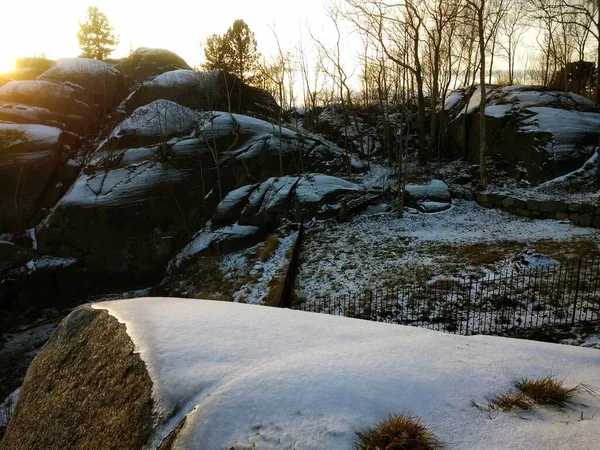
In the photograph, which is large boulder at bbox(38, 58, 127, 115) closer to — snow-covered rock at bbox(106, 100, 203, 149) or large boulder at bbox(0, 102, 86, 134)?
large boulder at bbox(0, 102, 86, 134)

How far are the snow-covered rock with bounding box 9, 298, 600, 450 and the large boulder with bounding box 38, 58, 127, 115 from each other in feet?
104

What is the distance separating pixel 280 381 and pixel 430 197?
1716 centimetres

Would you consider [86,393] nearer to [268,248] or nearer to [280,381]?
[280,381]

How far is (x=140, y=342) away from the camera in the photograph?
10.8 ft

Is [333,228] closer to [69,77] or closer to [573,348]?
[573,348]

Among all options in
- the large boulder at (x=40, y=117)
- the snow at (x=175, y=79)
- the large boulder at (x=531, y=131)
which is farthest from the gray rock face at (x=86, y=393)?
the snow at (x=175, y=79)

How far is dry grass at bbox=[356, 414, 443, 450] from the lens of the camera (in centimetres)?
212

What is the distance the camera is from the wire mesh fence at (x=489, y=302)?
9.01m

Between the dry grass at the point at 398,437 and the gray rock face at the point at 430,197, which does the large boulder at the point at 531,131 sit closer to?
the gray rock face at the point at 430,197

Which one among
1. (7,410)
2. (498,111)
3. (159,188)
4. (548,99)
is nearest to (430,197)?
(498,111)

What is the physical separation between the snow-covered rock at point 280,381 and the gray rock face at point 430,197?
14.6 meters

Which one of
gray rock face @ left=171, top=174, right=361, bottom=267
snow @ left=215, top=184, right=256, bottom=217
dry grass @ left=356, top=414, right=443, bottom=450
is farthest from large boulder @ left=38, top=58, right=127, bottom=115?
dry grass @ left=356, top=414, right=443, bottom=450

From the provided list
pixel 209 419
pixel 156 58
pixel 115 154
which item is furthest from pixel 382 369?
pixel 156 58

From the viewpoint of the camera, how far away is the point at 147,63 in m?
37.8
